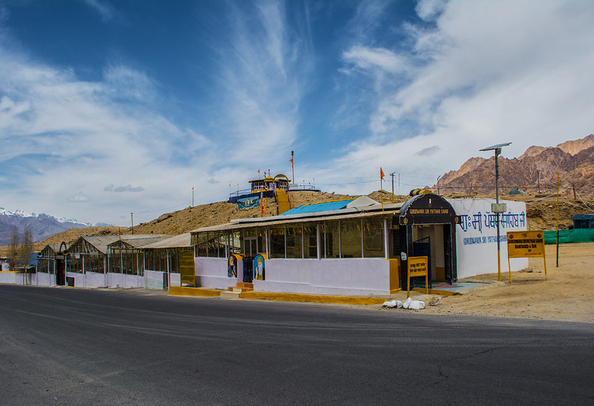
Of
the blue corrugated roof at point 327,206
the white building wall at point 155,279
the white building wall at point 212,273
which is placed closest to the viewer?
the blue corrugated roof at point 327,206

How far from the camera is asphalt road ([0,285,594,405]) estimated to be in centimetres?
566

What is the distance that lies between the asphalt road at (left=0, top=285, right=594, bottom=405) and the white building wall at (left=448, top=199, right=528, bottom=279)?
24.8ft

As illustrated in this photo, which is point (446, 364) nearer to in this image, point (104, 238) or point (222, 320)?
point (222, 320)

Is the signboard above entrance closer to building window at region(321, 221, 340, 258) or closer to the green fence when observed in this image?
building window at region(321, 221, 340, 258)

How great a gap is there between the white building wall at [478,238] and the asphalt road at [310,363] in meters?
7.56

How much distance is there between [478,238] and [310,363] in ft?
47.7

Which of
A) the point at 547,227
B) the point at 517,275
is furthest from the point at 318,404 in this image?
the point at 547,227

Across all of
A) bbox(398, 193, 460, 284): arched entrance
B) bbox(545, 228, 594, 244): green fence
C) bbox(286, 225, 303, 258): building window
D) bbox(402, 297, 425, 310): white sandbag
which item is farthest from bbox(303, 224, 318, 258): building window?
bbox(545, 228, 594, 244): green fence

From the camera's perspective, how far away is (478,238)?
63.8 feet

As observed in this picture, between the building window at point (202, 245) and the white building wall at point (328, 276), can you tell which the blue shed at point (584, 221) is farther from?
the building window at point (202, 245)

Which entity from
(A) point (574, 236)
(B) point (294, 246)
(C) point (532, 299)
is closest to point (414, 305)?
(C) point (532, 299)

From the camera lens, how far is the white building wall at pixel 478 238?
18.6 meters

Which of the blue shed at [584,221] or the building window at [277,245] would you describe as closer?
the building window at [277,245]

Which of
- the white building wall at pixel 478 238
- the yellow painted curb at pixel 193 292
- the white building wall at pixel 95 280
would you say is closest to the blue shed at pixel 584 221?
the white building wall at pixel 478 238
